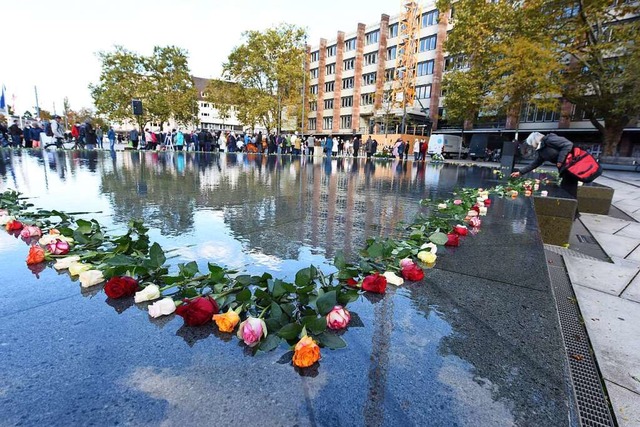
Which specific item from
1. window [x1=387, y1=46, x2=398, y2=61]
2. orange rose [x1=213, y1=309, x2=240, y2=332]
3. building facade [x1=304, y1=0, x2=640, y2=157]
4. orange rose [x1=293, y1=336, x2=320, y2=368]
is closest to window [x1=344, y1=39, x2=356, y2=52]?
building facade [x1=304, y1=0, x2=640, y2=157]

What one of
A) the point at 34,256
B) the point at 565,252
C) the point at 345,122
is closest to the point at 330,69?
the point at 345,122

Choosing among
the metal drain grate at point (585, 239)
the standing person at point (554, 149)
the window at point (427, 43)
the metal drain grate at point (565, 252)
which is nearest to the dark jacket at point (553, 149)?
the standing person at point (554, 149)

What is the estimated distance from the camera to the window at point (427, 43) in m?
46.6

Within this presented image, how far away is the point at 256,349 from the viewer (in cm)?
141

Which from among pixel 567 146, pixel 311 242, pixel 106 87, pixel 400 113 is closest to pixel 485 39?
pixel 400 113

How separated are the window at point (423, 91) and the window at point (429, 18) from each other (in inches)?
317

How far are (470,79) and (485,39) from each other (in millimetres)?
2945

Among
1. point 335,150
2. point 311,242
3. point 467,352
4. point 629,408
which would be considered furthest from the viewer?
point 335,150

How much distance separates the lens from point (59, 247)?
2344mm

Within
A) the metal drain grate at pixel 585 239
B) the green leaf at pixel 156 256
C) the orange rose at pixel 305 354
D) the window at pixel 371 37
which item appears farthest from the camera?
the window at pixel 371 37

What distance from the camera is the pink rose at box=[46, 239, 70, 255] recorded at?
7.63ft

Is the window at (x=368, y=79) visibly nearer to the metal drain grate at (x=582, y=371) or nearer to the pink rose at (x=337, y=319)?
the metal drain grate at (x=582, y=371)

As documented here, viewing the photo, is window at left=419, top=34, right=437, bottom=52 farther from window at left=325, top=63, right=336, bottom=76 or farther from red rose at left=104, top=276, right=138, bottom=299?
red rose at left=104, top=276, right=138, bottom=299

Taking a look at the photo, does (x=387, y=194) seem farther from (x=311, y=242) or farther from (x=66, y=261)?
(x=66, y=261)
